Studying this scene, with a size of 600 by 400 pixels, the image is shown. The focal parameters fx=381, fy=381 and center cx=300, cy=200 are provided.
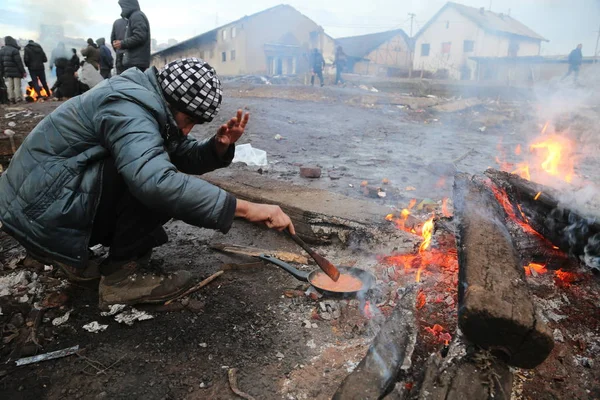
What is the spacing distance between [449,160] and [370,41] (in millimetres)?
41608

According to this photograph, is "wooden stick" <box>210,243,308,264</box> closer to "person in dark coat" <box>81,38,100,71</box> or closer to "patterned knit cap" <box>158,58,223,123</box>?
"patterned knit cap" <box>158,58,223,123</box>

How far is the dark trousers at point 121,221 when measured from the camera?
7.36 ft

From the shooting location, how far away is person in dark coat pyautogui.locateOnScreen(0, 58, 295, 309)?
1.94 m

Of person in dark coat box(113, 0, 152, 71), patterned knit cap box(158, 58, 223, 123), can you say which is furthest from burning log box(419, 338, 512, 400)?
person in dark coat box(113, 0, 152, 71)

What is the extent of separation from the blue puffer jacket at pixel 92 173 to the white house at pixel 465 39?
34.7m

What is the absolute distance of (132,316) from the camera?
2.45 meters

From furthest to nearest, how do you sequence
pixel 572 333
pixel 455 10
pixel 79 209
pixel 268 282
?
pixel 455 10 < pixel 268 282 < pixel 572 333 < pixel 79 209

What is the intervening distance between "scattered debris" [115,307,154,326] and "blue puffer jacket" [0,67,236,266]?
1.50ft

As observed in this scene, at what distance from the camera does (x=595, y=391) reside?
1907 millimetres

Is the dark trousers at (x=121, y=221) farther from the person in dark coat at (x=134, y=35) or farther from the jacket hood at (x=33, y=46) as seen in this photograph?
the jacket hood at (x=33, y=46)

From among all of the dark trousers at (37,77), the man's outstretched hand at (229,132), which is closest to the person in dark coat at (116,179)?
the man's outstretched hand at (229,132)

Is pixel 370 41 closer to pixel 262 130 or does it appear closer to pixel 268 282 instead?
pixel 262 130

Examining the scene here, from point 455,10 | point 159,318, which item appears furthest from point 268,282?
point 455,10

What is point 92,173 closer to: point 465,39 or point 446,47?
point 465,39
